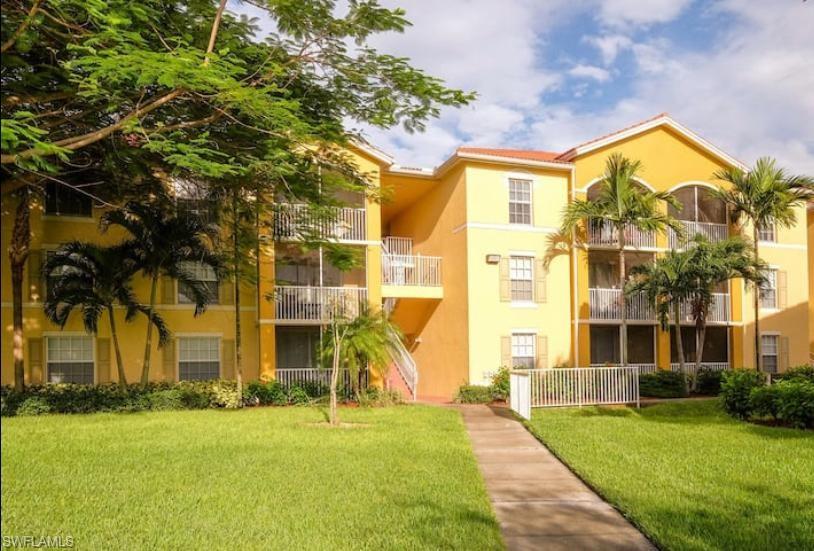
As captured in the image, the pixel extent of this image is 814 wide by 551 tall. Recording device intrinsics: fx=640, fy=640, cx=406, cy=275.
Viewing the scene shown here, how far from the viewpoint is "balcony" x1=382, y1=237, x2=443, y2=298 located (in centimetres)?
2212

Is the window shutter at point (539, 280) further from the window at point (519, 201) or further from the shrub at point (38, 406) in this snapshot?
the shrub at point (38, 406)

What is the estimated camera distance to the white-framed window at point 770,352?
25.0 metres

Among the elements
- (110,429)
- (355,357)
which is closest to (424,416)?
(355,357)

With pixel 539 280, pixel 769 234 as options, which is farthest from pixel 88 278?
pixel 769 234

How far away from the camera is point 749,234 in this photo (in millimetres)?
24797

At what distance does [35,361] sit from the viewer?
17891 millimetres

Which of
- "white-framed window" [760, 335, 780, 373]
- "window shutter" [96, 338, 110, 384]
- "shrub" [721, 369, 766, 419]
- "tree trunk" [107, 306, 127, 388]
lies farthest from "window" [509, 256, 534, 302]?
"window shutter" [96, 338, 110, 384]

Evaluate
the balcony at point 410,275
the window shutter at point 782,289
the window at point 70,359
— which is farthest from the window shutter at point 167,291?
the window shutter at point 782,289

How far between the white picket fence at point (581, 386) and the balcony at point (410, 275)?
6541mm

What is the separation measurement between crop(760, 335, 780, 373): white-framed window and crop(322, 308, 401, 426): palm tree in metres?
15.8

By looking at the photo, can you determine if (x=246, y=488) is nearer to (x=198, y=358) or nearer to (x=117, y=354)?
(x=117, y=354)

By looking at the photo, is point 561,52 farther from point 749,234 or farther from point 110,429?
point 749,234

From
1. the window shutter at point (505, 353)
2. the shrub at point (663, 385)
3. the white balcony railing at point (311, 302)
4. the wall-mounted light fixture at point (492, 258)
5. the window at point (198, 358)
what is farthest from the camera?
the window shutter at point (505, 353)

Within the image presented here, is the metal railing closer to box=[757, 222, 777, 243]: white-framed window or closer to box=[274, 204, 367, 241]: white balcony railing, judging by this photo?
box=[274, 204, 367, 241]: white balcony railing
